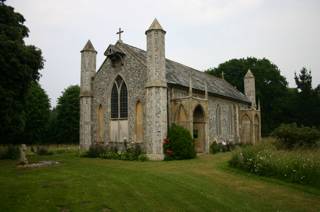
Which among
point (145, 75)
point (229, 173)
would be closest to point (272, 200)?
point (229, 173)

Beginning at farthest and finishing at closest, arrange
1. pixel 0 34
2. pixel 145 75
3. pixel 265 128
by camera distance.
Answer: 1. pixel 265 128
2. pixel 145 75
3. pixel 0 34

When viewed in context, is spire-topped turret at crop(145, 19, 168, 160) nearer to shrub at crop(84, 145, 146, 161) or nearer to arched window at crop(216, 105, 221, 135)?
shrub at crop(84, 145, 146, 161)

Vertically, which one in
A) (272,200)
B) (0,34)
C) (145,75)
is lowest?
(272,200)

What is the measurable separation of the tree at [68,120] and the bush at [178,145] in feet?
130

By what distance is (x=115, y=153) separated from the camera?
82.2 feet

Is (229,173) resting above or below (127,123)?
below

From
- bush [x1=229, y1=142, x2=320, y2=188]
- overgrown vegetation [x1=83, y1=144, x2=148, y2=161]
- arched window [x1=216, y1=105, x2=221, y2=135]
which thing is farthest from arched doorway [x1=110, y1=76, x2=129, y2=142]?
bush [x1=229, y1=142, x2=320, y2=188]

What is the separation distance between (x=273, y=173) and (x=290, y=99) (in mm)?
41155

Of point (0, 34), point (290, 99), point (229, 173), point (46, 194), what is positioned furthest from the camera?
point (290, 99)

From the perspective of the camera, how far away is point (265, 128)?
2159 inches

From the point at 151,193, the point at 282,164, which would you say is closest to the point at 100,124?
the point at 282,164

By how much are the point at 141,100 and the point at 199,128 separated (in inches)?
250

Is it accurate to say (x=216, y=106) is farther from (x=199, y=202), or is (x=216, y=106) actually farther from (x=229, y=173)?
(x=199, y=202)

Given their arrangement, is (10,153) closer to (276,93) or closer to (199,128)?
(199,128)
